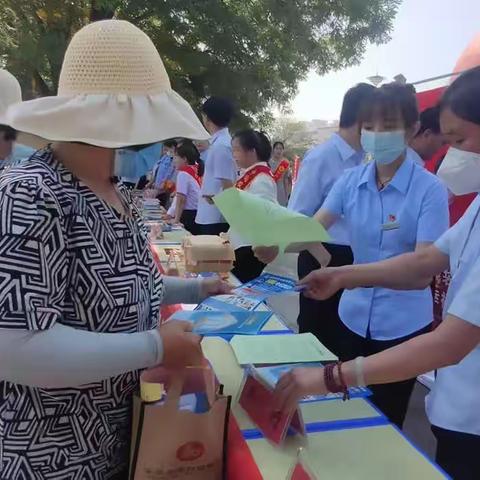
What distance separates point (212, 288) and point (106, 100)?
26.8 inches

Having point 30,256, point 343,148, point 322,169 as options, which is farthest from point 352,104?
point 30,256

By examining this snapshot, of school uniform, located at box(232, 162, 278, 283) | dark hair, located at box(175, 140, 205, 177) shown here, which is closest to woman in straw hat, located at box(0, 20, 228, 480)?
school uniform, located at box(232, 162, 278, 283)

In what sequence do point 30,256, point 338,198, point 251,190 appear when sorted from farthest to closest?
point 251,190
point 338,198
point 30,256

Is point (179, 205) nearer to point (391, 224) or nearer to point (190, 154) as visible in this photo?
point (190, 154)

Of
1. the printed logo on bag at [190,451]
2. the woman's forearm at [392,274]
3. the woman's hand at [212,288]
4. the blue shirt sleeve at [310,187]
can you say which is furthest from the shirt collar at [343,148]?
the printed logo on bag at [190,451]

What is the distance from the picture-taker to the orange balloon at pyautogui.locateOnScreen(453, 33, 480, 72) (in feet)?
8.12

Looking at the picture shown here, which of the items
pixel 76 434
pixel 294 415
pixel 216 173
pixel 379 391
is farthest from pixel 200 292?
pixel 216 173

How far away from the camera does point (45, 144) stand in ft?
3.08

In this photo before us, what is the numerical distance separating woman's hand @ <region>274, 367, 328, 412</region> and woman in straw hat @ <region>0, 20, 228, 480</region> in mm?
242

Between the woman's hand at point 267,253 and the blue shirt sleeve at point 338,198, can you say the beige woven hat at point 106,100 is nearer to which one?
the woman's hand at point 267,253

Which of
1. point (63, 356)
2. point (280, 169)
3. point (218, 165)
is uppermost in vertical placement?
point (63, 356)

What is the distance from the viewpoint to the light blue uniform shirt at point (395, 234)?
1.75 m

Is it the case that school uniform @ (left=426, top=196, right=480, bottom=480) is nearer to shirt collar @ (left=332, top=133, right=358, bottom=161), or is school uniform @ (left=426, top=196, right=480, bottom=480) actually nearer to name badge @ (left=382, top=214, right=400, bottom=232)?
name badge @ (left=382, top=214, right=400, bottom=232)

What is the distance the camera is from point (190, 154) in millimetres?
6223
